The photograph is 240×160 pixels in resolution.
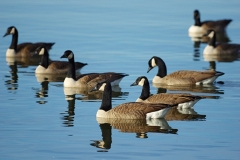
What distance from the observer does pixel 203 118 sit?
726 inches

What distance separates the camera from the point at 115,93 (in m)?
22.4

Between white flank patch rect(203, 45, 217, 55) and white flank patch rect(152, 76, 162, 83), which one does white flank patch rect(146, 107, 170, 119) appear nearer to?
white flank patch rect(152, 76, 162, 83)

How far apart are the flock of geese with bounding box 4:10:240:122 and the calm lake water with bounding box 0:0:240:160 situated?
0.32 m

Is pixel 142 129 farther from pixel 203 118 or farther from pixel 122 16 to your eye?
pixel 122 16

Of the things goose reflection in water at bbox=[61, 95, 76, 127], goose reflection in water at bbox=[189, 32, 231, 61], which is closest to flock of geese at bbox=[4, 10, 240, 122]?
goose reflection in water at bbox=[189, 32, 231, 61]

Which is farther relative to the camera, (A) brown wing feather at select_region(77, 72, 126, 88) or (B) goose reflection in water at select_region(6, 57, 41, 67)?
(B) goose reflection in water at select_region(6, 57, 41, 67)

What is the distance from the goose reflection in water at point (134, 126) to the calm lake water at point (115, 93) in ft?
0.07

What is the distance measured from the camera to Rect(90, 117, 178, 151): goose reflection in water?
16700 millimetres

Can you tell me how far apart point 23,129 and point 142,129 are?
8.69ft

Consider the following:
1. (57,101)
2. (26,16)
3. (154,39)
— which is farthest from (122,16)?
(57,101)

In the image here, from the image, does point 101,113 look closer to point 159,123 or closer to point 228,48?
point 159,123

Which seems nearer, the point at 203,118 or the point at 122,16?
the point at 203,118

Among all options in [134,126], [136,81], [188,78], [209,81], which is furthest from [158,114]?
[209,81]

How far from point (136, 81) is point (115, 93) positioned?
2.09 meters
